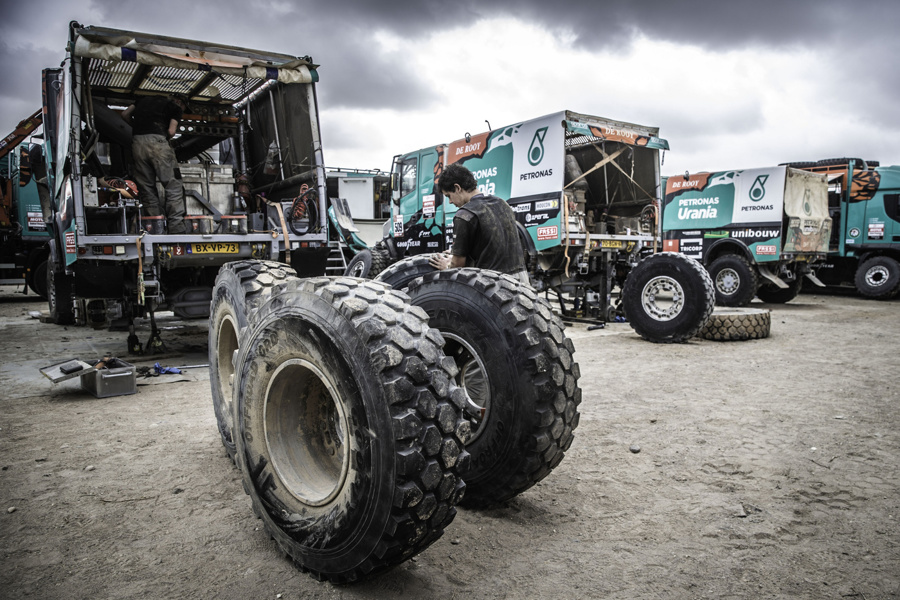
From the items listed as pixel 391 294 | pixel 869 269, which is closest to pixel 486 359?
pixel 391 294

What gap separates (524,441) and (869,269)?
636 inches

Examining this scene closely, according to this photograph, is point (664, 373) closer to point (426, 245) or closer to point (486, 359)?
point (486, 359)

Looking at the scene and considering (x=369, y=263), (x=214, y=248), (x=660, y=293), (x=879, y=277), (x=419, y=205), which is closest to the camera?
(x=214, y=248)

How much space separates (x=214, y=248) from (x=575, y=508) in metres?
5.35

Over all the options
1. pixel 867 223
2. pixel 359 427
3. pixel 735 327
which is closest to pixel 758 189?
pixel 867 223

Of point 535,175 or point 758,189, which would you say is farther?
point 758,189

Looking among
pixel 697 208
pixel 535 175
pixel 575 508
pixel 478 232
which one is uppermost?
pixel 535 175

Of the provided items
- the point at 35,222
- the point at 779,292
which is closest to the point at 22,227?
the point at 35,222

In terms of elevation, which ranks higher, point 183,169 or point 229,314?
point 183,169

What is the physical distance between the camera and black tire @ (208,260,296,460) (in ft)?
11.7

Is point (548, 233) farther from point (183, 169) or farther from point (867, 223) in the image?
point (867, 223)

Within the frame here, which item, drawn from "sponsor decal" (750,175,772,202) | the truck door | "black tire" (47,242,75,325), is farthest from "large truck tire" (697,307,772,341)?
"black tire" (47,242,75,325)

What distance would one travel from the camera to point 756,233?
41.9 ft

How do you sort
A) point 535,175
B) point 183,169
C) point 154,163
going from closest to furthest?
point 154,163, point 183,169, point 535,175
